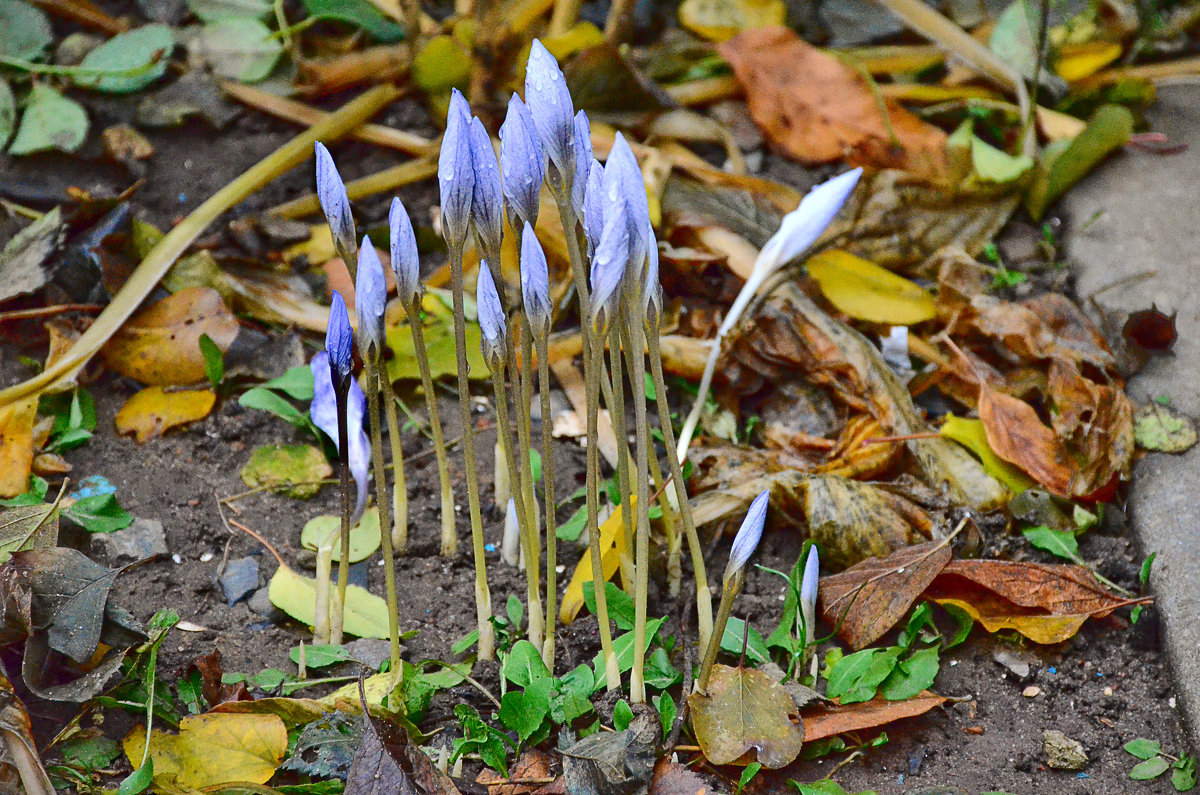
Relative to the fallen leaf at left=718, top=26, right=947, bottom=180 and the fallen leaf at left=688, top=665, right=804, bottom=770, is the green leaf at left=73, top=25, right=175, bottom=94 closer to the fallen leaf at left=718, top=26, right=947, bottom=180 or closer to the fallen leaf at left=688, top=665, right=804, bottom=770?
the fallen leaf at left=718, top=26, right=947, bottom=180

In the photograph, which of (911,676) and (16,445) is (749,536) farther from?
(16,445)

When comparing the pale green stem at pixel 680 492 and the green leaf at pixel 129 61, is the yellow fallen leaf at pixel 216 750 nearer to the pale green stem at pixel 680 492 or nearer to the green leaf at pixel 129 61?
the pale green stem at pixel 680 492

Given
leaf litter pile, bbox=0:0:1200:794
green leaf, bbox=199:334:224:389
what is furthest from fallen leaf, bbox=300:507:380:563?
green leaf, bbox=199:334:224:389

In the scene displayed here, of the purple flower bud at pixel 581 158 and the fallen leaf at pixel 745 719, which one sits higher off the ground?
the purple flower bud at pixel 581 158

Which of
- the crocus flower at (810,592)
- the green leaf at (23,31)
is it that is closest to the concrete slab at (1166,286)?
the crocus flower at (810,592)

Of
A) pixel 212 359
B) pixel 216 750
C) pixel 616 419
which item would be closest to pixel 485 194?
pixel 616 419

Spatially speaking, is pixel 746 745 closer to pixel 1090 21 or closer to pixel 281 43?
pixel 281 43
